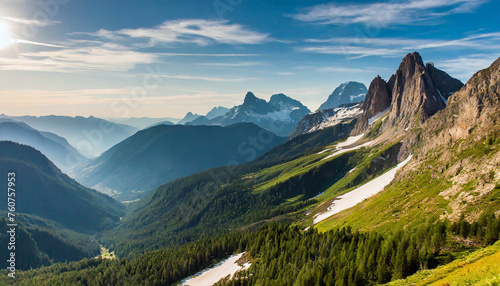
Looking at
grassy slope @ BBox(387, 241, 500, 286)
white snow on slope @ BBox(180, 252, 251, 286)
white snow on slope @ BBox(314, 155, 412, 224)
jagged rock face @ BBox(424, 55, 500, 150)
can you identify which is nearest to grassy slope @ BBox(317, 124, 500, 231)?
jagged rock face @ BBox(424, 55, 500, 150)

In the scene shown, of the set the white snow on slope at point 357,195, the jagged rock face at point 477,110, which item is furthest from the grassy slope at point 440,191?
the white snow on slope at point 357,195

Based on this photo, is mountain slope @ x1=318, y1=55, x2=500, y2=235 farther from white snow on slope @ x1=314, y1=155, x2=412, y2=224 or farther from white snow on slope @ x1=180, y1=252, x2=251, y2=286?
white snow on slope @ x1=180, y1=252, x2=251, y2=286

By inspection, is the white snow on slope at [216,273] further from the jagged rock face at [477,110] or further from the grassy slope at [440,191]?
the jagged rock face at [477,110]

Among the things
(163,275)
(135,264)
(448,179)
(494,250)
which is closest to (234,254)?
(163,275)

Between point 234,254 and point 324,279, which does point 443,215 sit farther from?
point 234,254

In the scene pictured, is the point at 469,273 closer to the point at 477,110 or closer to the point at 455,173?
the point at 455,173

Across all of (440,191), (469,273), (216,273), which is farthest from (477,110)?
(216,273)
